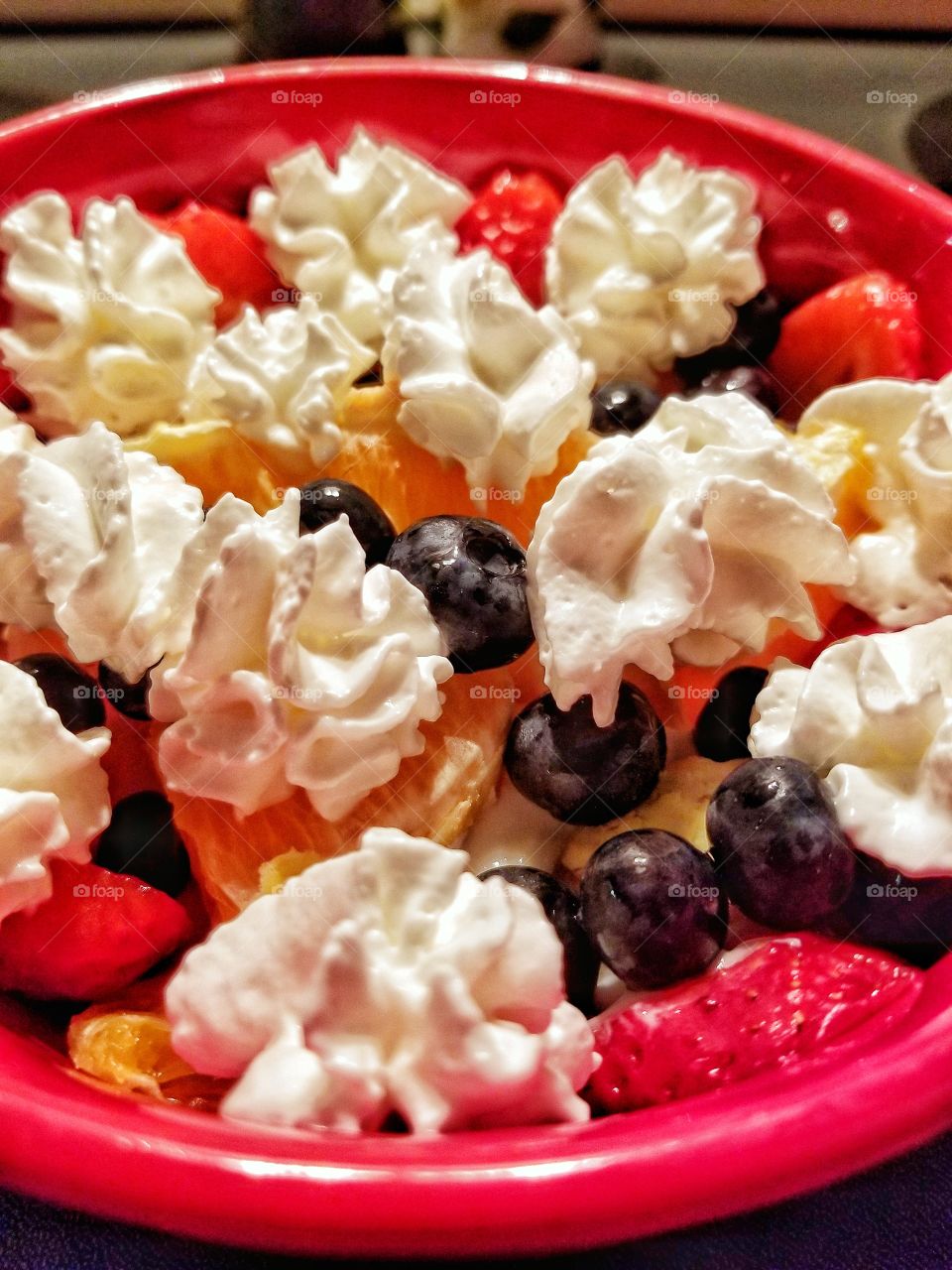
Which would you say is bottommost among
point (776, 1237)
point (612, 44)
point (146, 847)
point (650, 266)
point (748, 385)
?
point (776, 1237)

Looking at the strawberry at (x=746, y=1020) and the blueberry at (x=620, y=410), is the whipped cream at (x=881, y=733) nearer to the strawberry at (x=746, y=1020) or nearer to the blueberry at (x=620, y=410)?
the strawberry at (x=746, y=1020)

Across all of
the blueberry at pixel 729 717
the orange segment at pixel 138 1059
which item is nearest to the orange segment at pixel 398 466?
the blueberry at pixel 729 717

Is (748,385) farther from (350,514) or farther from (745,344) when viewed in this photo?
(350,514)

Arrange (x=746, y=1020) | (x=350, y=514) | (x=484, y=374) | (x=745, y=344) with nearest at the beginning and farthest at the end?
(x=746, y=1020) < (x=350, y=514) < (x=484, y=374) < (x=745, y=344)

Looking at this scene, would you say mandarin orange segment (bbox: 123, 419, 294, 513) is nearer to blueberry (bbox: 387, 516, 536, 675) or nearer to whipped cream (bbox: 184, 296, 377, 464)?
whipped cream (bbox: 184, 296, 377, 464)

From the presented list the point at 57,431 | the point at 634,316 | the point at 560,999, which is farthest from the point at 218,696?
the point at 634,316

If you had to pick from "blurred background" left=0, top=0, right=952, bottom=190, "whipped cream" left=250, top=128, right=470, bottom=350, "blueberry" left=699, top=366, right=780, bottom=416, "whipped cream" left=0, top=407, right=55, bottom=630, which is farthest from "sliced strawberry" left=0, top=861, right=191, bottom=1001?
"blurred background" left=0, top=0, right=952, bottom=190

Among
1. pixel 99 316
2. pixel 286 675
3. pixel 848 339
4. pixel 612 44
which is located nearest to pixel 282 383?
pixel 99 316
